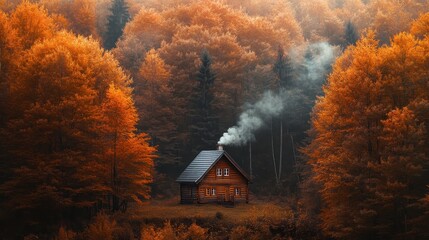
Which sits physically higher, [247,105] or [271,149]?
[247,105]

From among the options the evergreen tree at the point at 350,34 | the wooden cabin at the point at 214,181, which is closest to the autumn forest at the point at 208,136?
the wooden cabin at the point at 214,181

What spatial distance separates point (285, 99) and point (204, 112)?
Result: 9.77m

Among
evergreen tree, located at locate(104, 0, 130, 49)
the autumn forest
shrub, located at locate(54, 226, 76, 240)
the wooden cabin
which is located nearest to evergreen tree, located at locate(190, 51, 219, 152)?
the autumn forest

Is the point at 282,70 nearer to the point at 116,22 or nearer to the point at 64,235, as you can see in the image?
the point at 116,22

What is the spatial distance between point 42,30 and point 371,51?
28948mm

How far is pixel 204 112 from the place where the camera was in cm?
5994

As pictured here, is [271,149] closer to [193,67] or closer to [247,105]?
[247,105]

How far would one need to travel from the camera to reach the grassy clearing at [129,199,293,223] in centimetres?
4141

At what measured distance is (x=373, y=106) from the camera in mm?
34500

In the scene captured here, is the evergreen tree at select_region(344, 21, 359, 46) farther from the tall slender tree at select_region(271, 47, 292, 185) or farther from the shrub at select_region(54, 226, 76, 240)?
the shrub at select_region(54, 226, 76, 240)

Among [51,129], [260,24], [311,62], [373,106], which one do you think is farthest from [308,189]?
[260,24]

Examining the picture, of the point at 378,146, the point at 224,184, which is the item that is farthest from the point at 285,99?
the point at 378,146

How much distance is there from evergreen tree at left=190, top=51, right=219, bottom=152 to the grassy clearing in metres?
10.1

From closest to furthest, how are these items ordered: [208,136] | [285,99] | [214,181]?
[214,181] → [208,136] → [285,99]
